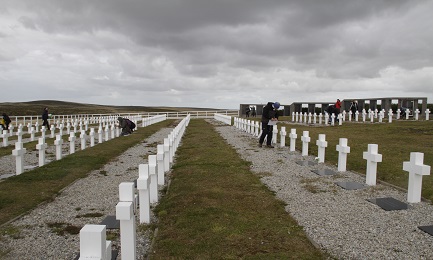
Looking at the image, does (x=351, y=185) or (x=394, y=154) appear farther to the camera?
(x=394, y=154)

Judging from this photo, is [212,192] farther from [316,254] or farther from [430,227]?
[430,227]

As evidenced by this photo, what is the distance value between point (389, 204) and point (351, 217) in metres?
1.17

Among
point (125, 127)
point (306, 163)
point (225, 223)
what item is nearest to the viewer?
point (225, 223)

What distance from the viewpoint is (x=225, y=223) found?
5562 millimetres

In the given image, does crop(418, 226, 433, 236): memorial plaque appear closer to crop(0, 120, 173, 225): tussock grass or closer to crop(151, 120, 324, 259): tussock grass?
crop(151, 120, 324, 259): tussock grass

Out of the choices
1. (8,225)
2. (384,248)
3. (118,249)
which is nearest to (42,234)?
(8,225)

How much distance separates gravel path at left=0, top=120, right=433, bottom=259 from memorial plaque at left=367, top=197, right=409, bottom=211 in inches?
5.6

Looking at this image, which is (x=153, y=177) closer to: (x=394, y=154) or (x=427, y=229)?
(x=427, y=229)

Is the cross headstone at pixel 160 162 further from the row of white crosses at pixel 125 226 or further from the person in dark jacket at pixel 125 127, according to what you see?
the person in dark jacket at pixel 125 127

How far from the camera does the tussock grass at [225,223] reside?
454 centimetres

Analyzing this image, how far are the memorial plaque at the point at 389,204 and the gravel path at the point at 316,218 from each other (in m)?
0.14

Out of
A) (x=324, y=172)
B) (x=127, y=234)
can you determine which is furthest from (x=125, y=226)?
(x=324, y=172)

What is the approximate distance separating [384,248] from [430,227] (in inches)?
46.5

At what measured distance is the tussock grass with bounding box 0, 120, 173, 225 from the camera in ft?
23.0
